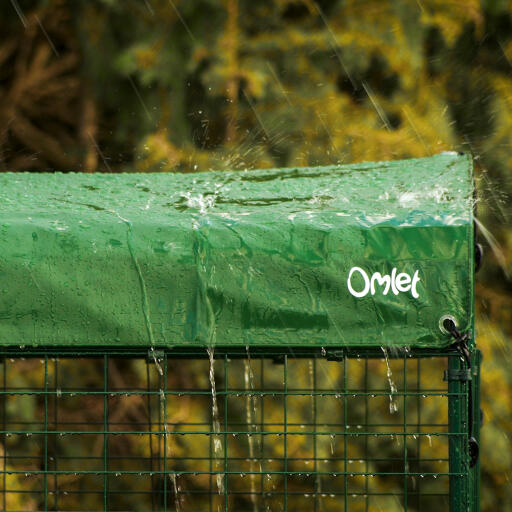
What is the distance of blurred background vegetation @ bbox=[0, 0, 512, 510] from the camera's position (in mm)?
6301

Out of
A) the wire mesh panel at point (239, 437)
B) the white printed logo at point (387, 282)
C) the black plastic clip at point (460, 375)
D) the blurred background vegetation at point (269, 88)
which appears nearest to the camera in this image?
the white printed logo at point (387, 282)

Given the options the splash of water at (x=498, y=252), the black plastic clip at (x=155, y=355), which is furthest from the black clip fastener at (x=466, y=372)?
the splash of water at (x=498, y=252)

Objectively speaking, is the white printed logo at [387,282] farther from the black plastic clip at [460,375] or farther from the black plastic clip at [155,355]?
the black plastic clip at [155,355]

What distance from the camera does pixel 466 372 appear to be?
2930 millimetres

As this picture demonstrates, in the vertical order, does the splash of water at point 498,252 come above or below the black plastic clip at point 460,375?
above

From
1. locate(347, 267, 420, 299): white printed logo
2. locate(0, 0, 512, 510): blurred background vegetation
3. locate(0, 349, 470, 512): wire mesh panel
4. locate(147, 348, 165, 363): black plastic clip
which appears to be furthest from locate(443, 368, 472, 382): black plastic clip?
locate(0, 0, 512, 510): blurred background vegetation

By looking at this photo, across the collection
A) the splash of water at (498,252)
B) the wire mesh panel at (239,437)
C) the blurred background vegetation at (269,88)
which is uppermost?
the blurred background vegetation at (269,88)

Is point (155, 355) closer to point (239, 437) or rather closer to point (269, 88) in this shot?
point (239, 437)

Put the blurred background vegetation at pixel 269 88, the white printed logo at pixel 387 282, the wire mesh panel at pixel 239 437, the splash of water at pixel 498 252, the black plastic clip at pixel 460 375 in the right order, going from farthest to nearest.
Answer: the blurred background vegetation at pixel 269 88, the splash of water at pixel 498 252, the wire mesh panel at pixel 239 437, the black plastic clip at pixel 460 375, the white printed logo at pixel 387 282

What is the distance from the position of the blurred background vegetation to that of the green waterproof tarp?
3.43m

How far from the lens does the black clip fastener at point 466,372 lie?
2.84 m

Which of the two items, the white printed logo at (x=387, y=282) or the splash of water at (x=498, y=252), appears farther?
the splash of water at (x=498, y=252)

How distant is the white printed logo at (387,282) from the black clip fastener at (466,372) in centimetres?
16

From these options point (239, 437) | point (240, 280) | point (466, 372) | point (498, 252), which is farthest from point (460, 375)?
point (239, 437)
